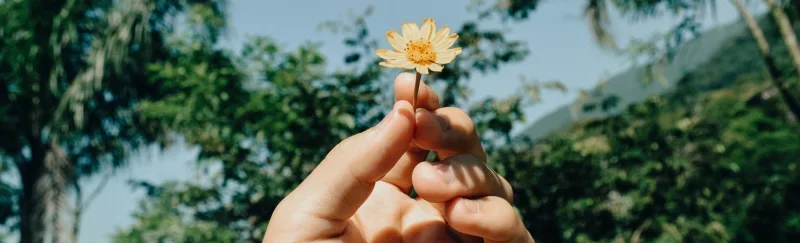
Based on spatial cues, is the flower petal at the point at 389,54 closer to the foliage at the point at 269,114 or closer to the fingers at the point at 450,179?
the fingers at the point at 450,179

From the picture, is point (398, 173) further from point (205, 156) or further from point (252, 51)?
point (252, 51)

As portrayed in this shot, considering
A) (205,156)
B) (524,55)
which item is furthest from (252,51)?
(524,55)

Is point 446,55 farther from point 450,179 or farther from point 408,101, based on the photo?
point 450,179

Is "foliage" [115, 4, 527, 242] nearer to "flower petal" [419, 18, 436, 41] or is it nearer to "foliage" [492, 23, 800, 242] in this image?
"foliage" [492, 23, 800, 242]

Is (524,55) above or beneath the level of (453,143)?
above

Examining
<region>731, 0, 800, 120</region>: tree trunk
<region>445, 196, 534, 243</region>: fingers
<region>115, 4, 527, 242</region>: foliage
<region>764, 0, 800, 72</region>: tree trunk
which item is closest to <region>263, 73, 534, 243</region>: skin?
<region>445, 196, 534, 243</region>: fingers

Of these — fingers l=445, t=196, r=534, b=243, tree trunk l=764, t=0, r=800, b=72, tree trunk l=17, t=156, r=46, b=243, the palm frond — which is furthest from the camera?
tree trunk l=17, t=156, r=46, b=243
